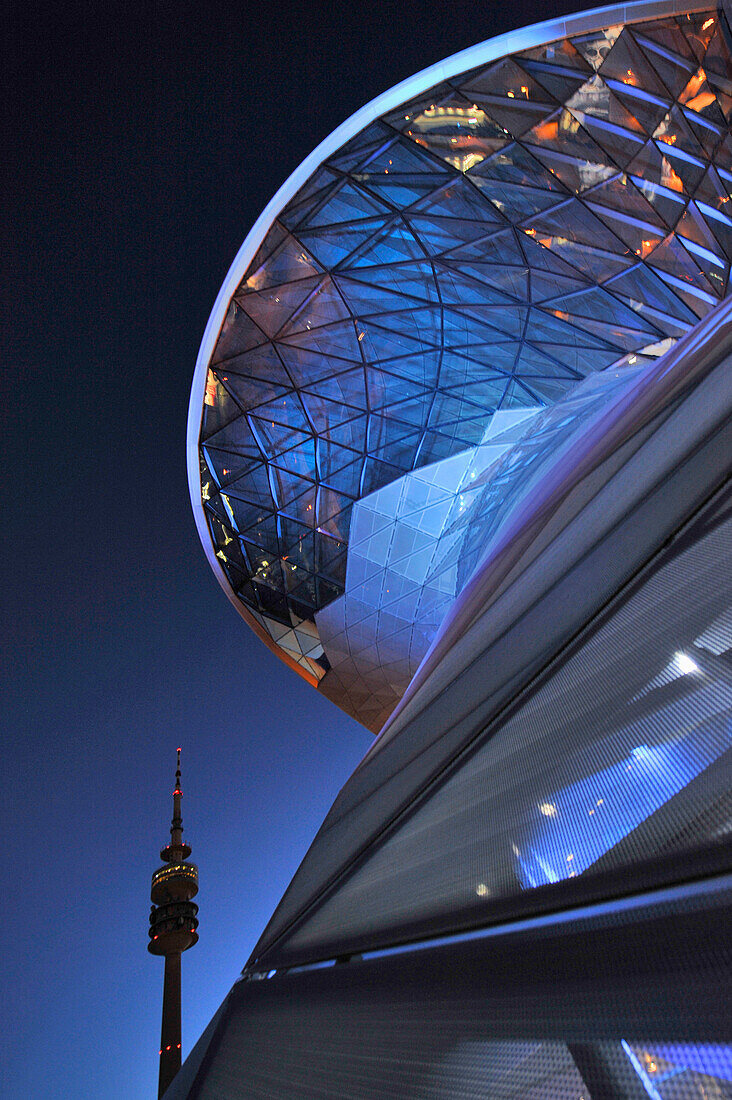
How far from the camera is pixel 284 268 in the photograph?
52.2ft

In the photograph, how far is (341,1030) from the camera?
1.68 metres

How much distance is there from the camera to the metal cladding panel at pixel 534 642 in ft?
6.23

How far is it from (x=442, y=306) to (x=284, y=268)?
4052 millimetres

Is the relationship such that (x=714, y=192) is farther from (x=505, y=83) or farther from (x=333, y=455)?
(x=333, y=455)

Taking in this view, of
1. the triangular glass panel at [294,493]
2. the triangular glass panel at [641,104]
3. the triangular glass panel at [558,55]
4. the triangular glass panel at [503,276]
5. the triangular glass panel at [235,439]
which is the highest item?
the triangular glass panel at [503,276]

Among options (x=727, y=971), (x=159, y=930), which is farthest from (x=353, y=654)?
(x=159, y=930)

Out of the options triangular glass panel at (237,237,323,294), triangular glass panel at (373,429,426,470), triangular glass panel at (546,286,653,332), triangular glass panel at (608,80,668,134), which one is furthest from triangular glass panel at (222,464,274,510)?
triangular glass panel at (608,80,668,134)

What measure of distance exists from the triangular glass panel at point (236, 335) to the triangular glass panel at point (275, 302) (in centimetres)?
15

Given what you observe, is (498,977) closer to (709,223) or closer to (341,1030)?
(341,1030)

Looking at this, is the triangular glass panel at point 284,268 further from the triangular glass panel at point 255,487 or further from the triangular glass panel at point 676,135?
the triangular glass panel at point 676,135

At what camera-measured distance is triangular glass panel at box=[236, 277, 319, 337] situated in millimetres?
16297

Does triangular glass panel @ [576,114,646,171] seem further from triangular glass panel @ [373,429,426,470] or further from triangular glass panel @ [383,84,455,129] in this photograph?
triangular glass panel @ [373,429,426,470]

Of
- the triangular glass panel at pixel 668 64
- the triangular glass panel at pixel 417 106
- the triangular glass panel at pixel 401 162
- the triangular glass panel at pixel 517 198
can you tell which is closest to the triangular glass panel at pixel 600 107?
the triangular glass panel at pixel 668 64

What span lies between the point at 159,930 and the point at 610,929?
50.7m
